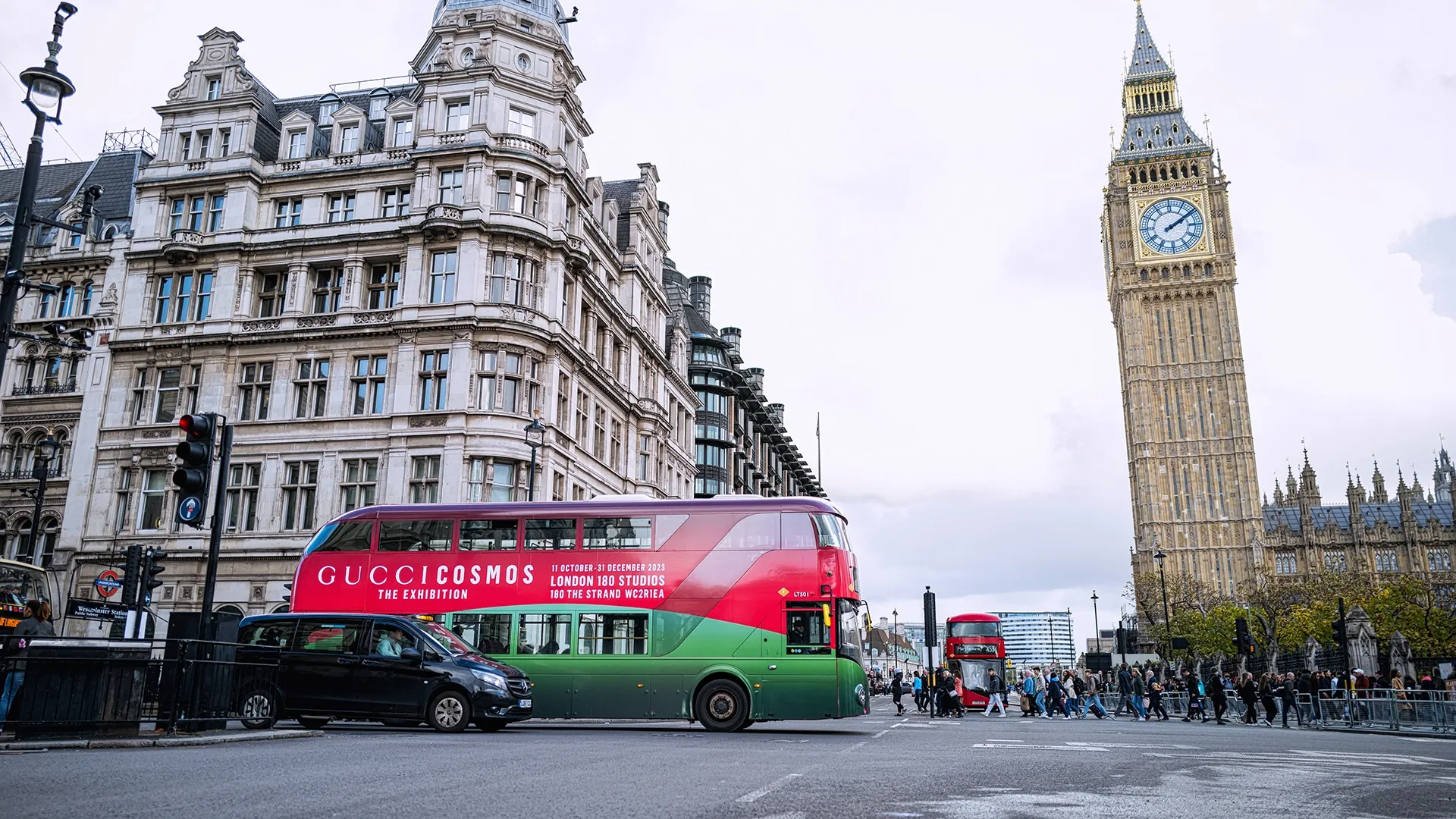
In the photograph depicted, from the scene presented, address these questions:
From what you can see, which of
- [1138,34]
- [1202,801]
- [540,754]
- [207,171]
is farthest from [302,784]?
[1138,34]

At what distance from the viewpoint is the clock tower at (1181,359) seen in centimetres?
10862

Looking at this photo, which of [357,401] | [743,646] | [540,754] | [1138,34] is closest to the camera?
[540,754]

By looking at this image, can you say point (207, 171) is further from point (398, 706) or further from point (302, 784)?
point (302, 784)

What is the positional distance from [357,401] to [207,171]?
11317 millimetres

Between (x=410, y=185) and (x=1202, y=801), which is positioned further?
(x=410, y=185)

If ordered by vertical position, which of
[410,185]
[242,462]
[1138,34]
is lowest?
[242,462]

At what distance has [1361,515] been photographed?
114500mm

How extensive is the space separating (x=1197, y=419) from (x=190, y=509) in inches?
4510

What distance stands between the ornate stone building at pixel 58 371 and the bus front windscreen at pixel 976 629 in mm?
34220

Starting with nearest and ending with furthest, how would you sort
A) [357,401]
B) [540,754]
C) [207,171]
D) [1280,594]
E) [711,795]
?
[711,795]
[540,754]
[357,401]
[207,171]
[1280,594]

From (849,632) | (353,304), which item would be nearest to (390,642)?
(849,632)

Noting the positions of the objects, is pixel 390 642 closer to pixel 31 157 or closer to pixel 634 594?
pixel 634 594

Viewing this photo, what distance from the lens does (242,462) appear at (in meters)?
37.3

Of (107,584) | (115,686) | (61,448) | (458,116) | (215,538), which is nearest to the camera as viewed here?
(115,686)
